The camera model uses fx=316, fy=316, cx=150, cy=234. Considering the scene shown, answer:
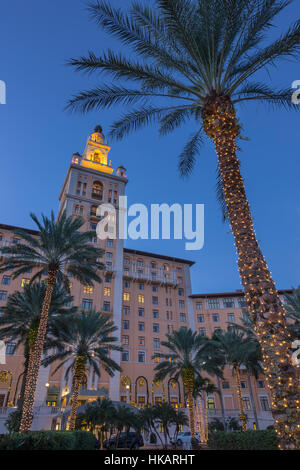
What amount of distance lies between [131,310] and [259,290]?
146 feet

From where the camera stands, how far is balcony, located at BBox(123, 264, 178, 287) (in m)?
53.2

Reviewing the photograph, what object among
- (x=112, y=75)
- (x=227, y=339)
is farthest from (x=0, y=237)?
(x=112, y=75)

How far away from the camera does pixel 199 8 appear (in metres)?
10.7

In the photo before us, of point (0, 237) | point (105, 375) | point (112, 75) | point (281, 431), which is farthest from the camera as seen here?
point (0, 237)

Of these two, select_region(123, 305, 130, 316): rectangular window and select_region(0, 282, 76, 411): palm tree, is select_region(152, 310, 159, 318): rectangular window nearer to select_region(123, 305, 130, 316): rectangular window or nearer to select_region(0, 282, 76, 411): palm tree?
select_region(123, 305, 130, 316): rectangular window

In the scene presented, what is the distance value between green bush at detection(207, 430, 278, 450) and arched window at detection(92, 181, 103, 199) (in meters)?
41.8

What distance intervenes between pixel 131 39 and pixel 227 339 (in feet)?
110

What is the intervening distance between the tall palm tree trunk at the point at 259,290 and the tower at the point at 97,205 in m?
38.1

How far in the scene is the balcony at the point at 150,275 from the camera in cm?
5319

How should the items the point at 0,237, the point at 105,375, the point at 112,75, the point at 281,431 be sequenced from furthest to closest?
1. the point at 0,237
2. the point at 105,375
3. the point at 112,75
4. the point at 281,431

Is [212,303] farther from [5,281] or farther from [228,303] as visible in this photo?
[5,281]

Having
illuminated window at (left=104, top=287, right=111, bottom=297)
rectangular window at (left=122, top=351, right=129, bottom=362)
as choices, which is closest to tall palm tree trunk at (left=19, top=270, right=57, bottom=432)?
illuminated window at (left=104, top=287, right=111, bottom=297)
